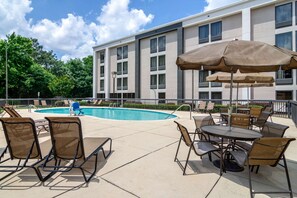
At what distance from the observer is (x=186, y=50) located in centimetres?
2189

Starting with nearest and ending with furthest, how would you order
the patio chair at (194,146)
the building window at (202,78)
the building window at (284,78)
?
the patio chair at (194,146)
the building window at (284,78)
the building window at (202,78)

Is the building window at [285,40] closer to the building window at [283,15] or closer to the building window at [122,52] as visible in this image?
the building window at [283,15]

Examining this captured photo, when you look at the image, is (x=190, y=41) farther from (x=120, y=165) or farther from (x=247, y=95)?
(x=120, y=165)

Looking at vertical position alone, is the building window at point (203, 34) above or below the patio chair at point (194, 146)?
above

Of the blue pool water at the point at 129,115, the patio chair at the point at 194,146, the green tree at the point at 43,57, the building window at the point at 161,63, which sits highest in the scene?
the green tree at the point at 43,57

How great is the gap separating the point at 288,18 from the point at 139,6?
15491mm

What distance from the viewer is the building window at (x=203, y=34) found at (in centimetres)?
2059

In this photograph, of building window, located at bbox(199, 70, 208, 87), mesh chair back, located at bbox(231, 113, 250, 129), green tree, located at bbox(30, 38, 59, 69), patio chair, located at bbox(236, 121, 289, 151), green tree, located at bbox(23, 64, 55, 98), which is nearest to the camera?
patio chair, located at bbox(236, 121, 289, 151)

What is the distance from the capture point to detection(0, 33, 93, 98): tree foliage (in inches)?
949

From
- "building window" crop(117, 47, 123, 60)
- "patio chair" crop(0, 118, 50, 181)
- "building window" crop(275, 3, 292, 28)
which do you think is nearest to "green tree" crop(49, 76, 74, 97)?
"building window" crop(117, 47, 123, 60)

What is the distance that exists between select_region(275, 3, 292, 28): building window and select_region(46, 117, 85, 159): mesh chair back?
65.3 feet

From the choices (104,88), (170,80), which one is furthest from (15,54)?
(170,80)

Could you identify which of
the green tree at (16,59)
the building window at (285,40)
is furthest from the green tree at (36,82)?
the building window at (285,40)

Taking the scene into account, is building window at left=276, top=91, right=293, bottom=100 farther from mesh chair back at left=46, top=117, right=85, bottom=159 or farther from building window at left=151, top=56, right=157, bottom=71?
mesh chair back at left=46, top=117, right=85, bottom=159
